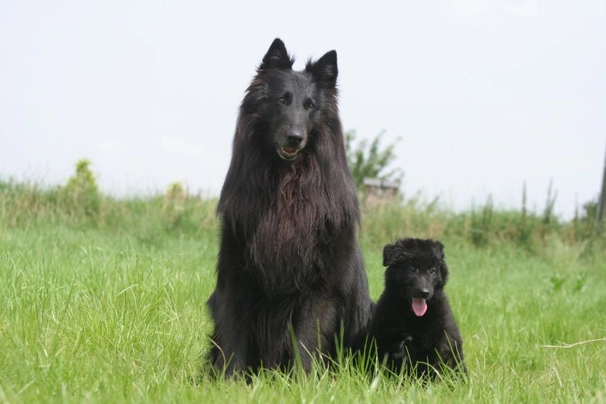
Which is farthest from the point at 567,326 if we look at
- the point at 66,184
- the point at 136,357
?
the point at 66,184

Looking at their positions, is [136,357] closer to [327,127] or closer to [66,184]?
[327,127]

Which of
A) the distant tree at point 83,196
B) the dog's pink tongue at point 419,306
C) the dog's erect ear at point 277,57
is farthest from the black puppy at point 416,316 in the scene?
the distant tree at point 83,196

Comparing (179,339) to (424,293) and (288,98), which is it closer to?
(424,293)

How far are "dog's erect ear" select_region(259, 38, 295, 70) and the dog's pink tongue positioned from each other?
68.7 inches

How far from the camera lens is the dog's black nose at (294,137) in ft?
14.5

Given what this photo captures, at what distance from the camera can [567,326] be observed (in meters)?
7.43

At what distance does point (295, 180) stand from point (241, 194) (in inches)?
13.9

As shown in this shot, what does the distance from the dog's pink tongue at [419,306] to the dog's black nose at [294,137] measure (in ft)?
4.37

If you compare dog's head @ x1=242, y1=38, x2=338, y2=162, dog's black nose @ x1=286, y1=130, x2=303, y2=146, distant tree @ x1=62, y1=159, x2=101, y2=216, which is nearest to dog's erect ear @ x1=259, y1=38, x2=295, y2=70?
dog's head @ x1=242, y1=38, x2=338, y2=162

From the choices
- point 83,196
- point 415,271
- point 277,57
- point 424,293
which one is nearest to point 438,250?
point 415,271

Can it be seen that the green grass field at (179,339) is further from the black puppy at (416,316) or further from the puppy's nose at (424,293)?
the puppy's nose at (424,293)

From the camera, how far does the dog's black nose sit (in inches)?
174

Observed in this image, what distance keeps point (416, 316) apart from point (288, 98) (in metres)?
1.67

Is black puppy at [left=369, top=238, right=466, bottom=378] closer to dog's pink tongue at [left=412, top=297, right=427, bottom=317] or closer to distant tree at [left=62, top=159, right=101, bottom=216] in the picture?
dog's pink tongue at [left=412, top=297, right=427, bottom=317]
